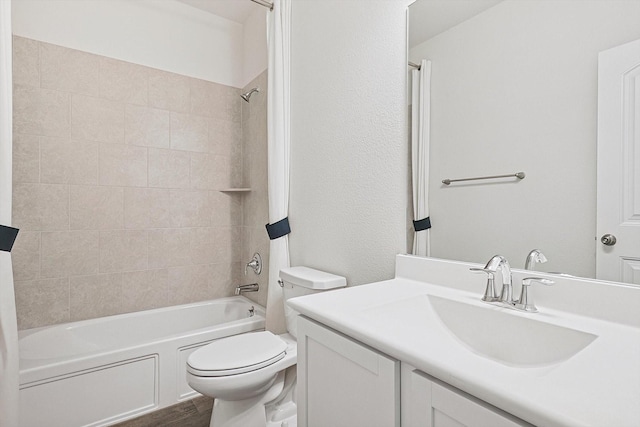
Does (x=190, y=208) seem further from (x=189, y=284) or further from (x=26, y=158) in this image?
(x=26, y=158)

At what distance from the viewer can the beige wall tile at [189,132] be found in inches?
96.6

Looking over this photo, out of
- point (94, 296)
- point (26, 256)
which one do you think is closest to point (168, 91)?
point (26, 256)

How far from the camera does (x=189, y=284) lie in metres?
2.50

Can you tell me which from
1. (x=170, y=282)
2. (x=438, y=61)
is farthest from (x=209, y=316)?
(x=438, y=61)

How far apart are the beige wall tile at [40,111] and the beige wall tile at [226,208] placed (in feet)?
3.41

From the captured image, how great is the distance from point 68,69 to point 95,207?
34.7 inches

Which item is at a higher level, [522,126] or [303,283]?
[522,126]

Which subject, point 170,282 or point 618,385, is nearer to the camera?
point 618,385

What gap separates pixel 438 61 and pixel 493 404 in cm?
112

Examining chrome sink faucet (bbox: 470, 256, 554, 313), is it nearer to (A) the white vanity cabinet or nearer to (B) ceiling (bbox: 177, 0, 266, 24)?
(A) the white vanity cabinet

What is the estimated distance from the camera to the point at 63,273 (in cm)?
204

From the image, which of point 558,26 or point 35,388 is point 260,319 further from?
point 558,26

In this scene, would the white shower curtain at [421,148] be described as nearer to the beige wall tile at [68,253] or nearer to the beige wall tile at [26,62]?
the beige wall tile at [68,253]

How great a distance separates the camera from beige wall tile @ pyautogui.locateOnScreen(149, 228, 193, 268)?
7.75 feet
